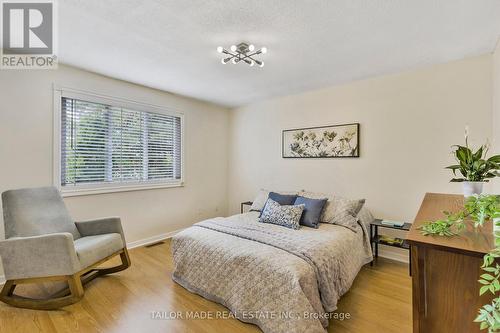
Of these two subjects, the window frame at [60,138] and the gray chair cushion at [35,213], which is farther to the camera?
the window frame at [60,138]

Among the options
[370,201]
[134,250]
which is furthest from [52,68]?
[370,201]

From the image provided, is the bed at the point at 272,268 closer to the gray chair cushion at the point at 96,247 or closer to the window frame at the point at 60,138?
the gray chair cushion at the point at 96,247

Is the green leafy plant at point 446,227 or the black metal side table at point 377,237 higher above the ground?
the green leafy plant at point 446,227

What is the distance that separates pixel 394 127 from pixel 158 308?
3278 millimetres

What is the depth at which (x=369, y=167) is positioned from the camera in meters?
3.24

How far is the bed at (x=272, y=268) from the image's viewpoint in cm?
167

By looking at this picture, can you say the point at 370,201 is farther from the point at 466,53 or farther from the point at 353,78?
the point at 466,53

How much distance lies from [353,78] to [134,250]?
384 centimetres

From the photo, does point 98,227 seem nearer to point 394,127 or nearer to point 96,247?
point 96,247

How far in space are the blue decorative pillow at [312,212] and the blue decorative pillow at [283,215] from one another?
0.22 feet

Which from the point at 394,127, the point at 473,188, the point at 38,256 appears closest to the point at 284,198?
the point at 394,127

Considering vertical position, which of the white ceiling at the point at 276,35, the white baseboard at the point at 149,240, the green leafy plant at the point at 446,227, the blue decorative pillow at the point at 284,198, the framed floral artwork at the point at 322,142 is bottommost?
the white baseboard at the point at 149,240

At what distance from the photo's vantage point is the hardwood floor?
1.84 m

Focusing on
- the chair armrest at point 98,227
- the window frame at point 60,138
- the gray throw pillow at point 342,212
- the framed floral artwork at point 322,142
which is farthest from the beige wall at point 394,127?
the chair armrest at point 98,227
